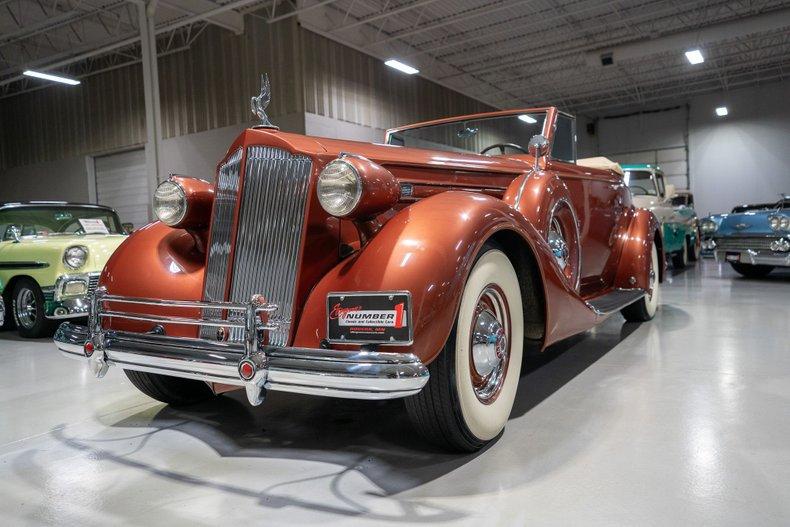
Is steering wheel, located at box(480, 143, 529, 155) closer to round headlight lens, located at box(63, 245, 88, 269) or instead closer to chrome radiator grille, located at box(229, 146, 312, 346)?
chrome radiator grille, located at box(229, 146, 312, 346)

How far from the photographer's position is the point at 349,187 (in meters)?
2.05

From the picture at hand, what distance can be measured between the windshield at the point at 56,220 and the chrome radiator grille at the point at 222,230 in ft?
15.0

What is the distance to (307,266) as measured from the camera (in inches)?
86.9

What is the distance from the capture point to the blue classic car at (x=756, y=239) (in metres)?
7.45

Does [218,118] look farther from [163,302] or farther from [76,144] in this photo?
[163,302]

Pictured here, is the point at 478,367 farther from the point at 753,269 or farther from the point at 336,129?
the point at 336,129

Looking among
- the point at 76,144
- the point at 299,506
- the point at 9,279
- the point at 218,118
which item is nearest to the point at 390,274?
the point at 299,506

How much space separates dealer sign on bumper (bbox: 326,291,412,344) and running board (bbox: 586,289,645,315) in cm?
155

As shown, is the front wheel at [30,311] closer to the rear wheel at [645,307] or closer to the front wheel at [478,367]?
the front wheel at [478,367]

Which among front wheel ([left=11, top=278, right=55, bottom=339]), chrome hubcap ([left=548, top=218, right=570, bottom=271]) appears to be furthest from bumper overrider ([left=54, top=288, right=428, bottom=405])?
front wheel ([left=11, top=278, right=55, bottom=339])

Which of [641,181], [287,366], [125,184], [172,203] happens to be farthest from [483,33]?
[287,366]

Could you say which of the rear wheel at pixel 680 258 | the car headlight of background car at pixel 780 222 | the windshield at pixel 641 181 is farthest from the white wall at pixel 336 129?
the car headlight of background car at pixel 780 222

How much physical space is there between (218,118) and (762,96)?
16.3m

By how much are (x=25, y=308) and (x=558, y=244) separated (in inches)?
201
